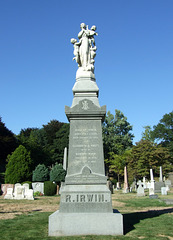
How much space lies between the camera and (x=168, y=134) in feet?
240

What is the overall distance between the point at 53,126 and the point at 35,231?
211ft

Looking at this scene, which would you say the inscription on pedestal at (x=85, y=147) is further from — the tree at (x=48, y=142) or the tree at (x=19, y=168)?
the tree at (x=48, y=142)

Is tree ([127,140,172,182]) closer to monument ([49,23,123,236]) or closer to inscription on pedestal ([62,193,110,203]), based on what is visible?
monument ([49,23,123,236])

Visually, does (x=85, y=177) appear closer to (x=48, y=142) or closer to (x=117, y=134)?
(x=117, y=134)

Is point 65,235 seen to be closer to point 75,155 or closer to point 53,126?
point 75,155

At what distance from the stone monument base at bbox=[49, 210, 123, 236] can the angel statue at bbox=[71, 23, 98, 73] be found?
5183 millimetres

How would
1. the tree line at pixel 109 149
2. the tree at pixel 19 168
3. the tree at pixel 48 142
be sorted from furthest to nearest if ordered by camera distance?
the tree at pixel 48 142, the tree line at pixel 109 149, the tree at pixel 19 168

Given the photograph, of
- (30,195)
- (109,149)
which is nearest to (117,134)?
(109,149)

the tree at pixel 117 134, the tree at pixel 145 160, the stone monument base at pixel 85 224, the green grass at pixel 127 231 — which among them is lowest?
the green grass at pixel 127 231

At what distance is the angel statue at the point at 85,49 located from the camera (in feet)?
29.2

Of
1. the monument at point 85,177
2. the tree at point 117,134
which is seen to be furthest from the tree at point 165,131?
the monument at point 85,177

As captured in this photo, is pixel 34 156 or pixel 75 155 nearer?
pixel 75 155

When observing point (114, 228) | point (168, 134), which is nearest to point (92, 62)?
point (114, 228)

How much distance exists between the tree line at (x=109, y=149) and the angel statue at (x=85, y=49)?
29369 mm
